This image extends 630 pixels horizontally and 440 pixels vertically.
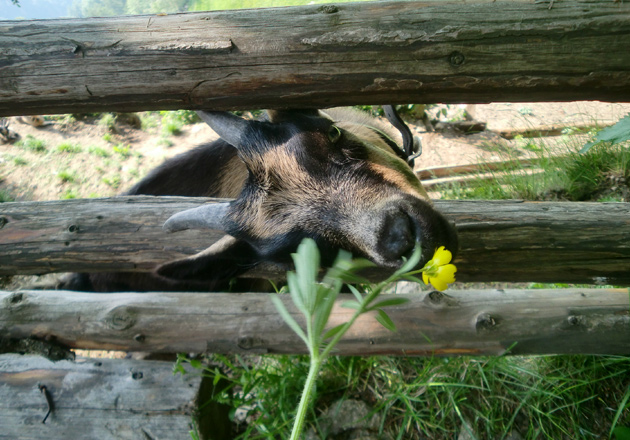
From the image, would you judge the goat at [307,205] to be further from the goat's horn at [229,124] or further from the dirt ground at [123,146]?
the dirt ground at [123,146]

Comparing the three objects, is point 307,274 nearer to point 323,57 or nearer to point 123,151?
point 323,57

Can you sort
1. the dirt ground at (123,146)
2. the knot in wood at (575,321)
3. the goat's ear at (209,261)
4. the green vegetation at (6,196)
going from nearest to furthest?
the knot in wood at (575,321)
the goat's ear at (209,261)
the green vegetation at (6,196)
the dirt ground at (123,146)

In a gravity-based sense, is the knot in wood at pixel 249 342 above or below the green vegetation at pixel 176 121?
above

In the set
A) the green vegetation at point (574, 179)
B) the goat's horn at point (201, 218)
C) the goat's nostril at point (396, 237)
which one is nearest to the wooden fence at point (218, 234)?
the goat's horn at point (201, 218)

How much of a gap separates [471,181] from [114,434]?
441cm

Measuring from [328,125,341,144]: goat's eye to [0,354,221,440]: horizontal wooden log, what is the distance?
1.62m

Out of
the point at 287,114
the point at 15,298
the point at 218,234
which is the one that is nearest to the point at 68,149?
the point at 15,298

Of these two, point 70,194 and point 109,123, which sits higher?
point 109,123

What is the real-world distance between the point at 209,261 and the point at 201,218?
0.32 m

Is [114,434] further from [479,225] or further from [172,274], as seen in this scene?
[479,225]

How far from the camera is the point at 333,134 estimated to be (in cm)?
223

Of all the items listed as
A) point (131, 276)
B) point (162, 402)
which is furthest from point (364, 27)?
point (131, 276)

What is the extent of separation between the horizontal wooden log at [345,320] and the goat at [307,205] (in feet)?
1.00

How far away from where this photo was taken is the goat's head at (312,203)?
6.19ft
